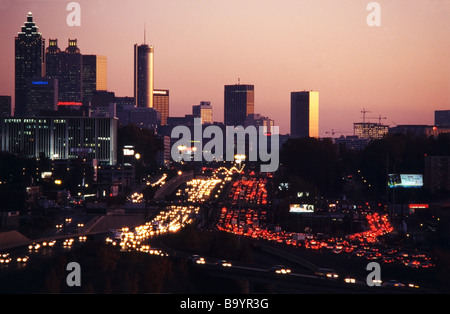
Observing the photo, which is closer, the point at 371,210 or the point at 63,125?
the point at 371,210

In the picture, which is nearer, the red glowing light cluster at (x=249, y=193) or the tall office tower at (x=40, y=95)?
the red glowing light cluster at (x=249, y=193)

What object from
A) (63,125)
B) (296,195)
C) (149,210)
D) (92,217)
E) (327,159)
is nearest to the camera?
(92,217)

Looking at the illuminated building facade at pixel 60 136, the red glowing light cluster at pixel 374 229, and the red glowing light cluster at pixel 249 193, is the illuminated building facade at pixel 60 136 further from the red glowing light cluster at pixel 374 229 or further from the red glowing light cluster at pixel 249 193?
the red glowing light cluster at pixel 374 229

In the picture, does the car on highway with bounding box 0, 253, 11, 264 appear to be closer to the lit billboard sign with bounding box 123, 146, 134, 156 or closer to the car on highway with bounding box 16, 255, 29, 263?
the car on highway with bounding box 16, 255, 29, 263

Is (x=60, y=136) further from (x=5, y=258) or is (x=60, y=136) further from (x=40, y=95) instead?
(x=5, y=258)

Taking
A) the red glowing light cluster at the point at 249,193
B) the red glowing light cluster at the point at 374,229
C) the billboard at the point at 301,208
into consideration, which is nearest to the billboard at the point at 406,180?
the red glowing light cluster at the point at 374,229
